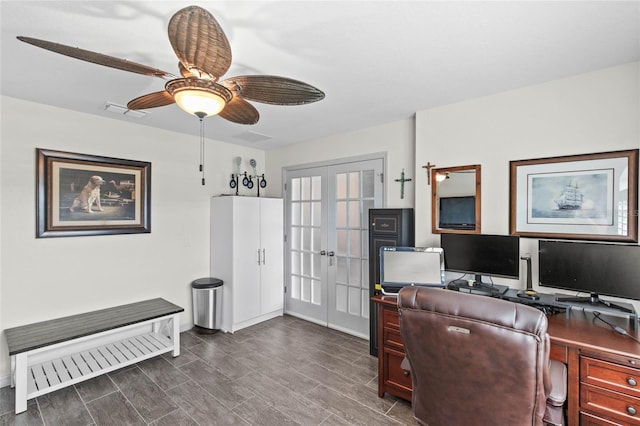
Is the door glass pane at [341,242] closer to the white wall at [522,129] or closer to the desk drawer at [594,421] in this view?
the white wall at [522,129]

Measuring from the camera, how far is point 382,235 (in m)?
3.18

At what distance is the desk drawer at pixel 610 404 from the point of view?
1525 millimetres

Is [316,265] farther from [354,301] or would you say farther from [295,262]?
[354,301]

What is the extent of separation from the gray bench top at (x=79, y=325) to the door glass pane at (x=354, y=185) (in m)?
2.39

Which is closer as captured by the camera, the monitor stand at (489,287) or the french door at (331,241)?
the monitor stand at (489,287)

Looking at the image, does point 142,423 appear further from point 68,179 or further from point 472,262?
point 472,262

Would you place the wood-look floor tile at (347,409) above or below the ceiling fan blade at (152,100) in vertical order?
below

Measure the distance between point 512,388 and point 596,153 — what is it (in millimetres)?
1870

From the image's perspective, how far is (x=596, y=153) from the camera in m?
2.14

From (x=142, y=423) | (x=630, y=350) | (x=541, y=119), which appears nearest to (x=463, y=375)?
(x=630, y=350)

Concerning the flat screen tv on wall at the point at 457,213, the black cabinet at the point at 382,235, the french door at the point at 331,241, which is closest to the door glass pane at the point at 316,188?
the french door at the point at 331,241

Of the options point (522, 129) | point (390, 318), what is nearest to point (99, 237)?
point (390, 318)

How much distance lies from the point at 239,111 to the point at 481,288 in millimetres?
2245

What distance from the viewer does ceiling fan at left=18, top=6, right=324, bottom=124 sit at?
120 cm
